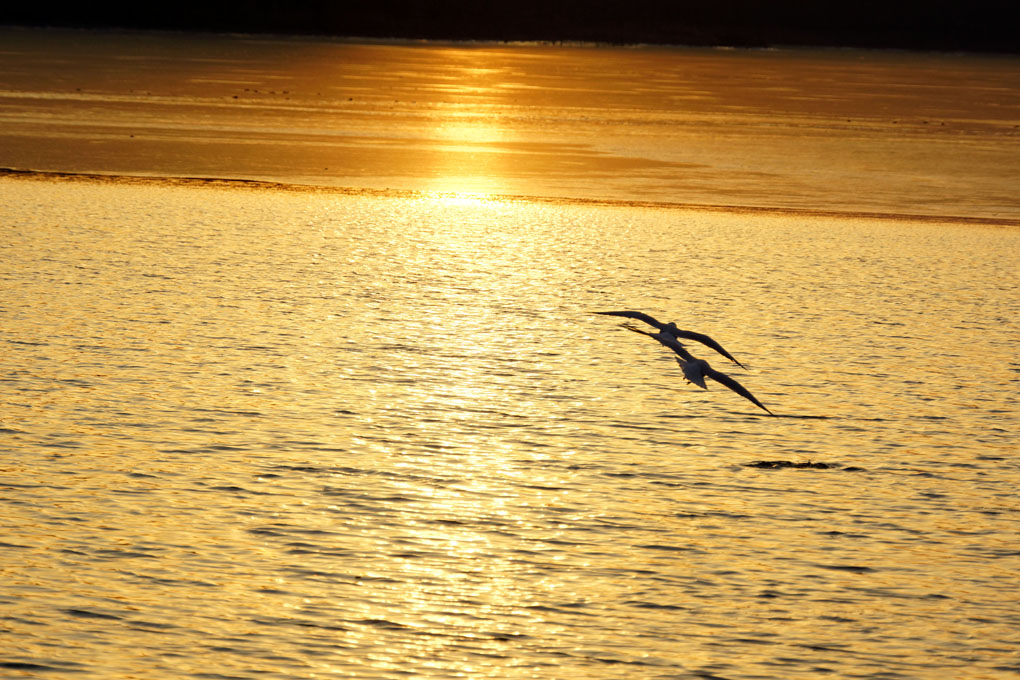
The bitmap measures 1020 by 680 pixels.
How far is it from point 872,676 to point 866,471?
13.0 ft

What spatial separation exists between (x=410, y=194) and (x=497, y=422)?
54.5ft

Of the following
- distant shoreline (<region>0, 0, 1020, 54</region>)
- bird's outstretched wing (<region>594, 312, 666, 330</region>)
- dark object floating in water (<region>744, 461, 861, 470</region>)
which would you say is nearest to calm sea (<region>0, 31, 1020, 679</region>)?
dark object floating in water (<region>744, 461, 861, 470</region>)

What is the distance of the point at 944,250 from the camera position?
2380 cm

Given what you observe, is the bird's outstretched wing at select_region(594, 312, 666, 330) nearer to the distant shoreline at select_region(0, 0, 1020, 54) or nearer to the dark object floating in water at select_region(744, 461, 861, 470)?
the dark object floating in water at select_region(744, 461, 861, 470)

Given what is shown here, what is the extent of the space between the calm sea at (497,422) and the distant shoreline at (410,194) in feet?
0.33

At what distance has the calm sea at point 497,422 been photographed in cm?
813

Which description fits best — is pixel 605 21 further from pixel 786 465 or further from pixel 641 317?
pixel 641 317

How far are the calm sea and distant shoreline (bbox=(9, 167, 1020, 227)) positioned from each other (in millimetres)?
99

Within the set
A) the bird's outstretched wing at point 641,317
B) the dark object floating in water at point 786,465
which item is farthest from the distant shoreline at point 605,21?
the bird's outstretched wing at point 641,317

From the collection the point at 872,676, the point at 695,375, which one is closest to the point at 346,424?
the point at 695,375

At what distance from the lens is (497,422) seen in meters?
12.5

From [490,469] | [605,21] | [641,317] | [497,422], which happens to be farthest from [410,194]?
[605,21]

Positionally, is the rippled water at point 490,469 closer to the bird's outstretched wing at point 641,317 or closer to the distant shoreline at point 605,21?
the bird's outstretched wing at point 641,317

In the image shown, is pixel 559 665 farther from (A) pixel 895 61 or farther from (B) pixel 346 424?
(A) pixel 895 61
